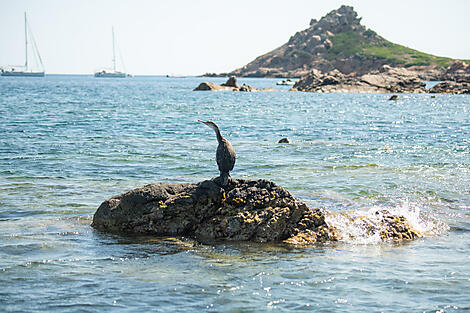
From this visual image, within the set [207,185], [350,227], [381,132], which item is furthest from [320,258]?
[381,132]

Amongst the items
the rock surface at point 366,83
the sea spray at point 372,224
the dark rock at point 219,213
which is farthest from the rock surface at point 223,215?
the rock surface at point 366,83

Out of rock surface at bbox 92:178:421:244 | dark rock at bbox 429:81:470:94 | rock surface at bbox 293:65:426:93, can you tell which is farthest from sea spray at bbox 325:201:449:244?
rock surface at bbox 293:65:426:93

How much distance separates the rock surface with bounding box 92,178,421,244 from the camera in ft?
30.7

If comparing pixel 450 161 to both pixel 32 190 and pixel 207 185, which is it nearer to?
pixel 207 185

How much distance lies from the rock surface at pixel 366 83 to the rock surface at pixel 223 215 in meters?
88.4

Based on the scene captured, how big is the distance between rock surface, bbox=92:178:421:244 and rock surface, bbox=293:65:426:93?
8840cm

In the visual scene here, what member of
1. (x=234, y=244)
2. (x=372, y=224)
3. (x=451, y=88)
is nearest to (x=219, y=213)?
(x=234, y=244)

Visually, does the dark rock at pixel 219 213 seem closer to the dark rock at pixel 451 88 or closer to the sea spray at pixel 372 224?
the sea spray at pixel 372 224

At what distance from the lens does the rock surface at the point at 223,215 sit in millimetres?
9367

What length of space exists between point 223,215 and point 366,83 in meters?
92.4

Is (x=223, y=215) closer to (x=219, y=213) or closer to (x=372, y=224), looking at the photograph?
(x=219, y=213)

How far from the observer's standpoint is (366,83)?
3821 inches

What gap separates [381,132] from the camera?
102 ft

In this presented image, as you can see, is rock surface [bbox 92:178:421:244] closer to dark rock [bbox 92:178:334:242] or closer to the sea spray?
dark rock [bbox 92:178:334:242]
